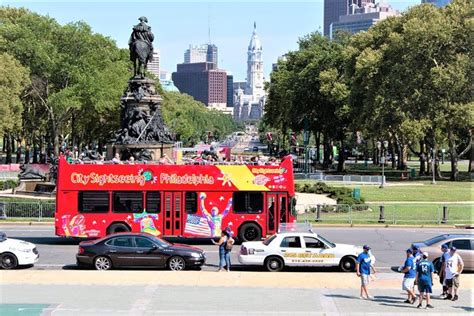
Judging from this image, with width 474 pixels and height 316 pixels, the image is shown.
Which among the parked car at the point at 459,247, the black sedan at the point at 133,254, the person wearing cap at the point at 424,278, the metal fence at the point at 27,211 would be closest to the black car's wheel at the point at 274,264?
the black sedan at the point at 133,254

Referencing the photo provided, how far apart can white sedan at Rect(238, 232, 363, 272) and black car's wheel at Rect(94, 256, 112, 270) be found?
439cm

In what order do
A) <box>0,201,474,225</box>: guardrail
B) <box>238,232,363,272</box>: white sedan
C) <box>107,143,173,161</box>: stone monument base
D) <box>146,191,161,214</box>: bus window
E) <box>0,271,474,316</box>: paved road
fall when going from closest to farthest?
<box>0,271,474,316</box>: paved road, <box>238,232,363,272</box>: white sedan, <box>146,191,161,214</box>: bus window, <box>0,201,474,225</box>: guardrail, <box>107,143,173,161</box>: stone monument base

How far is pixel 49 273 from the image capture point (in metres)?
23.2

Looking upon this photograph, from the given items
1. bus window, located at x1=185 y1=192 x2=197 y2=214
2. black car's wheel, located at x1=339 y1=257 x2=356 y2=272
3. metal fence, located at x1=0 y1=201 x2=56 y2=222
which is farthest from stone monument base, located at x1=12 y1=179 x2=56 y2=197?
black car's wheel, located at x1=339 y1=257 x2=356 y2=272

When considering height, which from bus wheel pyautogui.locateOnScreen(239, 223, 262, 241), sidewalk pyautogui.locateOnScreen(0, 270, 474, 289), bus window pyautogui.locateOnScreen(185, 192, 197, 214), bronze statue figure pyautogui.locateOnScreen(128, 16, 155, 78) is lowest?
sidewalk pyautogui.locateOnScreen(0, 270, 474, 289)

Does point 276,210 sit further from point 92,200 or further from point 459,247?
point 459,247

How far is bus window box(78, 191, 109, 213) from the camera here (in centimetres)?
3027

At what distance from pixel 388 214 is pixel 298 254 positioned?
17367mm

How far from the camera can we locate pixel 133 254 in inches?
958

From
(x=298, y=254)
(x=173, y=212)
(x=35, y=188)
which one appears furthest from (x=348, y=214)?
→ (x=35, y=188)

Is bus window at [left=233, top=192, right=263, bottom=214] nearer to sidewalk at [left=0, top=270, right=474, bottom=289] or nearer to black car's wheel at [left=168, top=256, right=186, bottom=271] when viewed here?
black car's wheel at [left=168, top=256, right=186, bottom=271]

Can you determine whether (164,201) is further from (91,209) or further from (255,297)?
(255,297)

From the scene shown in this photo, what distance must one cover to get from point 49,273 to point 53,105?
179 feet

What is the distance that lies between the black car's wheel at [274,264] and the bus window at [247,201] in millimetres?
6366
